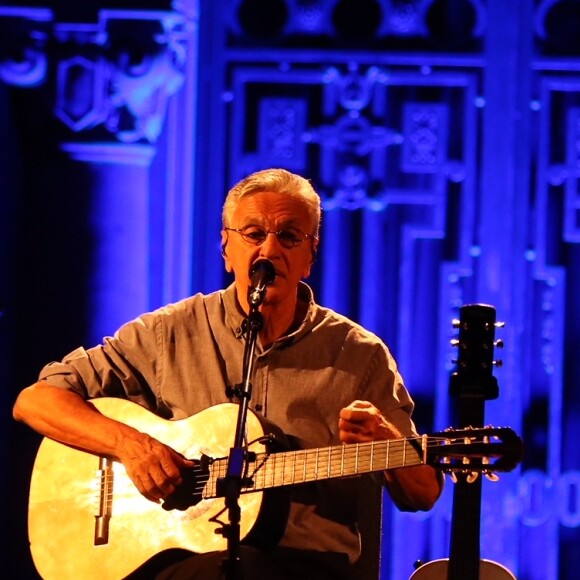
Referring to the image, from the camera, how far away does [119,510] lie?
10.4 feet

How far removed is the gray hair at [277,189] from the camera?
10.9 ft

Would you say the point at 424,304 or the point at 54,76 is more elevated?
the point at 54,76

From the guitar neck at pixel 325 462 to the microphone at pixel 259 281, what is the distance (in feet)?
1.49

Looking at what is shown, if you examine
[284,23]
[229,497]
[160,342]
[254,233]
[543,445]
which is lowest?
[543,445]

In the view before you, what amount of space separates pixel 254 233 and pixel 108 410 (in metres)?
0.71

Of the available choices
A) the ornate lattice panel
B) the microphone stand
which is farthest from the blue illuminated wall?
the microphone stand

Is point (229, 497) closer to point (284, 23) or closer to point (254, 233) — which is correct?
point (254, 233)

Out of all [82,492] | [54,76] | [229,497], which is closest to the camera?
[229,497]

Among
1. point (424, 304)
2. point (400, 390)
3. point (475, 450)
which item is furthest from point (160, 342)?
point (424, 304)

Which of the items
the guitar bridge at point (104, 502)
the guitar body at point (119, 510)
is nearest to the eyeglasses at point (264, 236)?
the guitar body at point (119, 510)

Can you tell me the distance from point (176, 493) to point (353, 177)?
2.24 meters

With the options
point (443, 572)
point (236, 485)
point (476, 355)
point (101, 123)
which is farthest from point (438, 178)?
point (236, 485)

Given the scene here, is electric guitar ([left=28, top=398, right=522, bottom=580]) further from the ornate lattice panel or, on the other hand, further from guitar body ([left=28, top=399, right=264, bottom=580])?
the ornate lattice panel

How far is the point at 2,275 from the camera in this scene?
498cm
